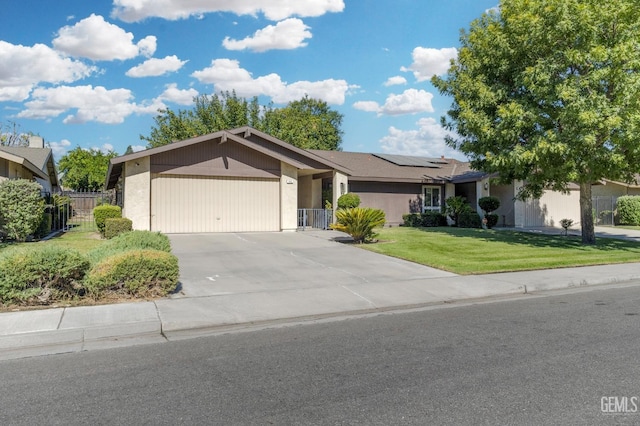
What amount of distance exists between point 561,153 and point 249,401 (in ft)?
45.3

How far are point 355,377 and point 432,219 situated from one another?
21.9m

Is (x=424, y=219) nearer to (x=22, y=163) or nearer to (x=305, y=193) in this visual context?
(x=305, y=193)

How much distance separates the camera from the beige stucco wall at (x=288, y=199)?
21.1 meters

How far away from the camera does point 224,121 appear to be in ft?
122

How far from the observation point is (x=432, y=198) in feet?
90.1

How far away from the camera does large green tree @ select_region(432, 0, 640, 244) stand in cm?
1429

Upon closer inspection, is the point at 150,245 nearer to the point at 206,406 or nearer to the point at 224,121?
the point at 206,406

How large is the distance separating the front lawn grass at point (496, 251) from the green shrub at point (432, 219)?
5.74 meters

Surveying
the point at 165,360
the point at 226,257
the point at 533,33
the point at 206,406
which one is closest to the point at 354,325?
the point at 165,360

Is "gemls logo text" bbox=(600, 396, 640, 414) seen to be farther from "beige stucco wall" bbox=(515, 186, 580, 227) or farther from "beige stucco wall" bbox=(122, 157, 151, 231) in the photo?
"beige stucco wall" bbox=(515, 186, 580, 227)

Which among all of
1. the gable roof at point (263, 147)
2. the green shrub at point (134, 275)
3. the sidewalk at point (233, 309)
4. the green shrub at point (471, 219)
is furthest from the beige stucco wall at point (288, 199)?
the green shrub at point (134, 275)

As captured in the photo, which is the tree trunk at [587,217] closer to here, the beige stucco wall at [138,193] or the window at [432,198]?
the window at [432,198]

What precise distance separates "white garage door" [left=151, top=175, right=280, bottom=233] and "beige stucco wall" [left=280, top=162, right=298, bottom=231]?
0.24m

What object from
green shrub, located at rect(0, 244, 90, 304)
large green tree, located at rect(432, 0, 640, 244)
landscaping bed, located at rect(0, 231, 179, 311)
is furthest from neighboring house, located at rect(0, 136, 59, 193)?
large green tree, located at rect(432, 0, 640, 244)
